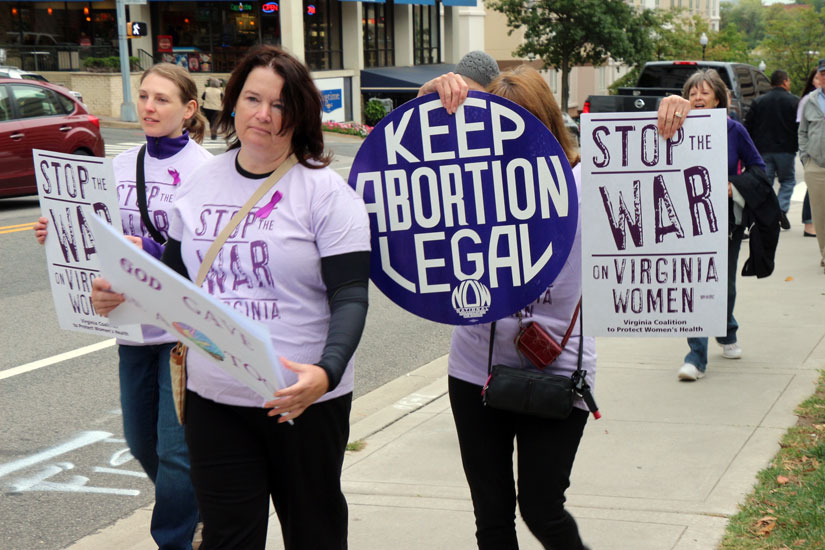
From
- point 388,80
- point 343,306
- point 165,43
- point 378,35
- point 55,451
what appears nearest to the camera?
point 343,306

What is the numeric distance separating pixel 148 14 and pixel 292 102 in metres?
37.3

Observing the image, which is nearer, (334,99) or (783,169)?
(783,169)

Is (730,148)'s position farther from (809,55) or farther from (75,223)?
(809,55)

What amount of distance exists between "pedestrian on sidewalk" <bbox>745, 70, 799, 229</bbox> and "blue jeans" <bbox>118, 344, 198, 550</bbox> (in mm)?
10148

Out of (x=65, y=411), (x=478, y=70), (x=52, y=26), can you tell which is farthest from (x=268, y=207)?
(x=52, y=26)

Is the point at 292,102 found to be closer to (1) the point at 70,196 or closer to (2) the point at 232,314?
(2) the point at 232,314

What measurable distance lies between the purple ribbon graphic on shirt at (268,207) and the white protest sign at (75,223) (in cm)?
100

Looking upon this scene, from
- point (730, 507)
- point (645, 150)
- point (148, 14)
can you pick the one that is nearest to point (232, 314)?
point (645, 150)

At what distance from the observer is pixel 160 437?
3.65 metres

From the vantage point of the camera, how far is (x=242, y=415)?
280cm

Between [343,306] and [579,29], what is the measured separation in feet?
135

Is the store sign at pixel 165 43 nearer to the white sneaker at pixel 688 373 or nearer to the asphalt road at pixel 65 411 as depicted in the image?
the asphalt road at pixel 65 411

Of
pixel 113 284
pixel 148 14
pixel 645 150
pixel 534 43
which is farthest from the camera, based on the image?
pixel 534 43

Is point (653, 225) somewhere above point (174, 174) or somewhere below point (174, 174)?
below
